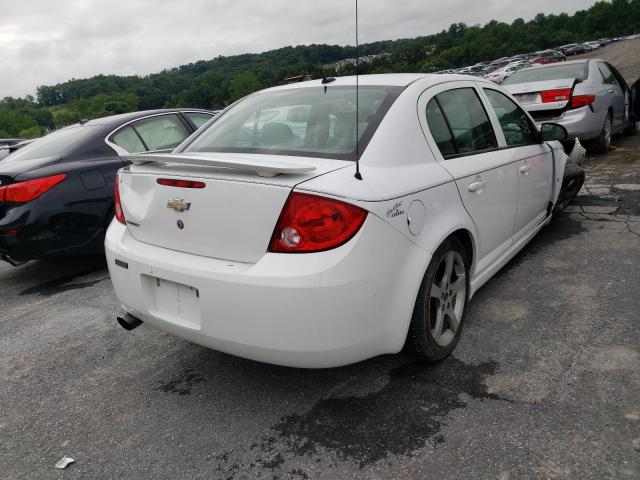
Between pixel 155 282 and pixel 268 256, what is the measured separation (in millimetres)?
664

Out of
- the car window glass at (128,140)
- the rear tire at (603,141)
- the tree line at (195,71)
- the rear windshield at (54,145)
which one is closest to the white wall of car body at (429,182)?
the car window glass at (128,140)

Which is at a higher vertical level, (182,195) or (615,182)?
(182,195)

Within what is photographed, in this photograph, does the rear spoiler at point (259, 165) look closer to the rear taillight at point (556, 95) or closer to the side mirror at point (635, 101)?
the rear taillight at point (556, 95)

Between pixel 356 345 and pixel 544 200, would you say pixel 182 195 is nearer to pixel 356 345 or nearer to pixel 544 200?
pixel 356 345

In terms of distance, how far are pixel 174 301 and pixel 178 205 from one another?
1.43 ft

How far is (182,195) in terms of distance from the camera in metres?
2.24

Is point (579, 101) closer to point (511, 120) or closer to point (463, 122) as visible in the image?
point (511, 120)

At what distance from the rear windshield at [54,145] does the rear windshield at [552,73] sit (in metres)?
6.19

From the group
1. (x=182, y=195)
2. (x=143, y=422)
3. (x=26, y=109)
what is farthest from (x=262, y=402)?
(x=26, y=109)

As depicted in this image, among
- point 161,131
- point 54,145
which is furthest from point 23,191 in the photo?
point 161,131

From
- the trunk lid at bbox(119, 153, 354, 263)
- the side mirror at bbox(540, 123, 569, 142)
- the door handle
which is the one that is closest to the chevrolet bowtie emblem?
the trunk lid at bbox(119, 153, 354, 263)

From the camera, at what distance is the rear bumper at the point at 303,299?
6.35 feet

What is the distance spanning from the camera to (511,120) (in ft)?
11.6

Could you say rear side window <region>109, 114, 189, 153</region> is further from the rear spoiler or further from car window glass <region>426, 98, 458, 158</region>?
car window glass <region>426, 98, 458, 158</region>
